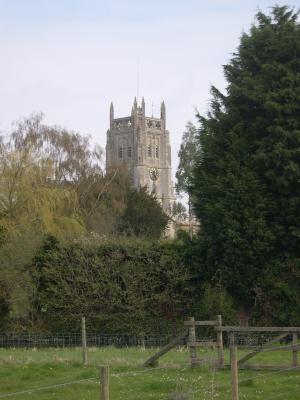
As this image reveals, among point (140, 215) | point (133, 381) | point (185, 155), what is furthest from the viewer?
point (140, 215)

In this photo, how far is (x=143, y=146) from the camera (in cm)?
14825

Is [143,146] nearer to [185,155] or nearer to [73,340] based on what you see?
[185,155]

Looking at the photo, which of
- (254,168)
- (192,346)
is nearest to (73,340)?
(254,168)

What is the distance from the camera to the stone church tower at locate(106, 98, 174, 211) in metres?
146

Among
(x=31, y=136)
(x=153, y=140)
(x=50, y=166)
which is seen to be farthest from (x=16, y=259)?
(x=153, y=140)

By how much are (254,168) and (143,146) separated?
12005 centimetres

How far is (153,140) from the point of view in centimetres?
15288

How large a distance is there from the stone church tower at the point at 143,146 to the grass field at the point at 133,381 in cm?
12493

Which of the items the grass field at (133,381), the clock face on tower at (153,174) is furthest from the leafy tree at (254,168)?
the clock face on tower at (153,174)

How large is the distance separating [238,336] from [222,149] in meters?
8.36

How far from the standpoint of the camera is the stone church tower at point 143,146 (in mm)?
146125

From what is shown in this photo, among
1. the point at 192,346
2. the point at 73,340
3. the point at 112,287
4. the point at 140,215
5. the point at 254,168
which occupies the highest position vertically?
the point at 140,215

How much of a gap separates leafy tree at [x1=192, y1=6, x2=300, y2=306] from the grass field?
8.78 metres

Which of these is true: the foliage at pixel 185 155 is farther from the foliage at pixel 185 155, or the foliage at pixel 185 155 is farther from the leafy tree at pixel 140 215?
the leafy tree at pixel 140 215
